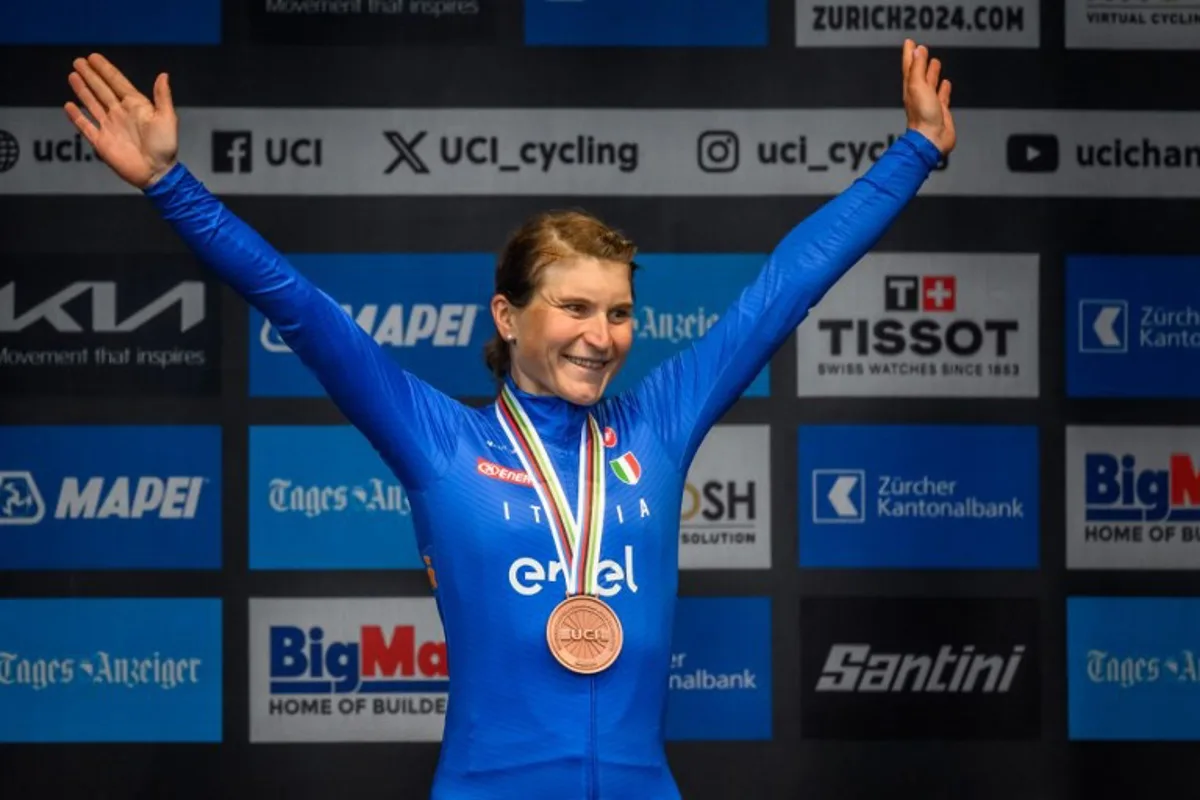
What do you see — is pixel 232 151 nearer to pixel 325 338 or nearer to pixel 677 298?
pixel 677 298

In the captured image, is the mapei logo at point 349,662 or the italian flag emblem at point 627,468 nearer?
the italian flag emblem at point 627,468

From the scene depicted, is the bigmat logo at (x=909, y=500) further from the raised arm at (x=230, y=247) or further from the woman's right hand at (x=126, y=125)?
the woman's right hand at (x=126, y=125)

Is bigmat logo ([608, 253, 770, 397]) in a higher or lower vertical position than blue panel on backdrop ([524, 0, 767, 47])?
lower

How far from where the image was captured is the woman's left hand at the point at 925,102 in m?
2.21

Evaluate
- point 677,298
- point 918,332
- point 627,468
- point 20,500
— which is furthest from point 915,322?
point 20,500

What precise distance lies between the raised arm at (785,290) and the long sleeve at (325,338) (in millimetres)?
319

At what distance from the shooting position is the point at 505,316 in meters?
2.15

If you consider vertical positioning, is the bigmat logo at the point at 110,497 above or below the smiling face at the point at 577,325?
below

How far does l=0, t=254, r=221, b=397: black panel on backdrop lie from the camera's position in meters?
3.70

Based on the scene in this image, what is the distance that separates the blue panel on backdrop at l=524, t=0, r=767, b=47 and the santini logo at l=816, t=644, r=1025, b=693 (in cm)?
155

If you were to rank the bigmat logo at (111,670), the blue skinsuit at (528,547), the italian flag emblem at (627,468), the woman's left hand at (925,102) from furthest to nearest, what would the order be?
the bigmat logo at (111,670) < the woman's left hand at (925,102) < the italian flag emblem at (627,468) < the blue skinsuit at (528,547)

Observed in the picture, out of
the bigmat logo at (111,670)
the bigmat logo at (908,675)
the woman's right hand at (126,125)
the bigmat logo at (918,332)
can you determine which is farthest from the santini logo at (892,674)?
the woman's right hand at (126,125)

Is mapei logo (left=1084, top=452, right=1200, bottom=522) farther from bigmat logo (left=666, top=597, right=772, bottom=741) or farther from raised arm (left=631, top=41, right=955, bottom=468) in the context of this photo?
raised arm (left=631, top=41, right=955, bottom=468)

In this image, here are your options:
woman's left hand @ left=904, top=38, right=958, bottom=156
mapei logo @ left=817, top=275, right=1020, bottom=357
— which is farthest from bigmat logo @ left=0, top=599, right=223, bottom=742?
woman's left hand @ left=904, top=38, right=958, bottom=156
